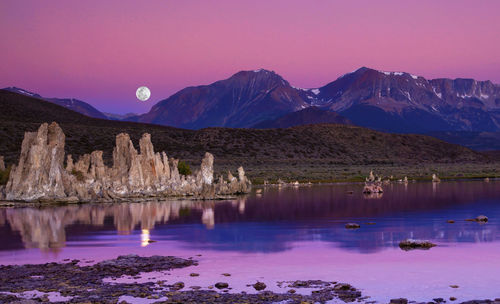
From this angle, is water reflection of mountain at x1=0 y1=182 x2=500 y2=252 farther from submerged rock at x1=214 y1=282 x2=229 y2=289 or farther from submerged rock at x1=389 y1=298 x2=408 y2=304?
submerged rock at x1=389 y1=298 x2=408 y2=304

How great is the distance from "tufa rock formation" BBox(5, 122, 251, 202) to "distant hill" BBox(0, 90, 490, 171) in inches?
2291

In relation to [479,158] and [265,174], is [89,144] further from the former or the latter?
[479,158]

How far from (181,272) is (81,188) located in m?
37.4

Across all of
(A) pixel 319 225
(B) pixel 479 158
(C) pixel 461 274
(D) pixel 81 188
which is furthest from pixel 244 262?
(B) pixel 479 158

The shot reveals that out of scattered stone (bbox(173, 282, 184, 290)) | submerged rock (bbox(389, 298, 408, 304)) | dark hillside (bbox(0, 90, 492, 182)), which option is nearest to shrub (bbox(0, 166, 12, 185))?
scattered stone (bbox(173, 282, 184, 290))

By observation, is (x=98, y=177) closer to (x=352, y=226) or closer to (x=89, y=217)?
(x=89, y=217)

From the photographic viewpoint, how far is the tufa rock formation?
187 feet

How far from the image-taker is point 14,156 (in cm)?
11025

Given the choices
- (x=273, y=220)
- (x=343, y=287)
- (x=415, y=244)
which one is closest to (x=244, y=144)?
(x=273, y=220)

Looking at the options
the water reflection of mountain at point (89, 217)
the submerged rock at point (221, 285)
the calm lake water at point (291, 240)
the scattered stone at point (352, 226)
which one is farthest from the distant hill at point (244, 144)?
the submerged rock at point (221, 285)

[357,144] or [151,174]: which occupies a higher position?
[357,144]

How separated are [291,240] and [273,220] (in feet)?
33.3

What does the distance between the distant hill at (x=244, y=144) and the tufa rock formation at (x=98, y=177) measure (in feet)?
191

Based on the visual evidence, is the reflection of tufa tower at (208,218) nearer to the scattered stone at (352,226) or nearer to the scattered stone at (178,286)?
the scattered stone at (352,226)
